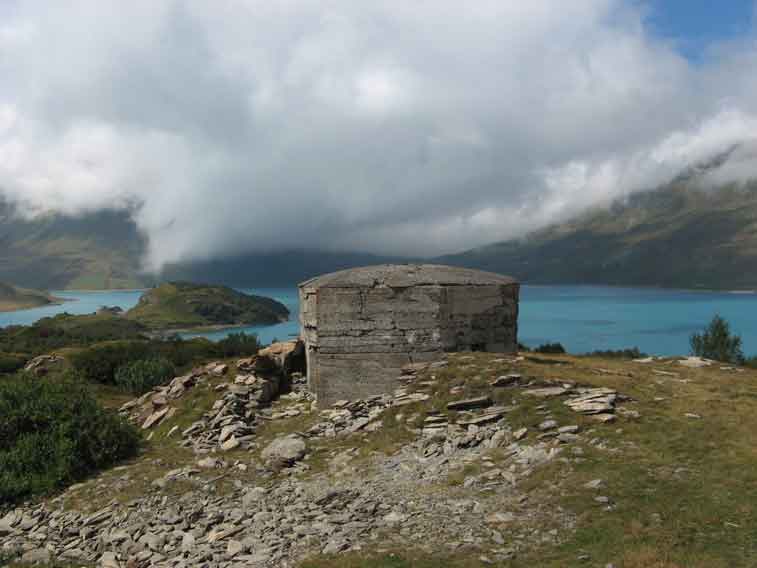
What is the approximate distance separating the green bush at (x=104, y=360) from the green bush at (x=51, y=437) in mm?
20962

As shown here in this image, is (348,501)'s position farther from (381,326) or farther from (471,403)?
(381,326)

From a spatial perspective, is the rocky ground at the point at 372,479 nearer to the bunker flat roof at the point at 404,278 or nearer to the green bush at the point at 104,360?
the bunker flat roof at the point at 404,278

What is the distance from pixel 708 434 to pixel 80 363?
36.4 metres

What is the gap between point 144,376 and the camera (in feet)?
105

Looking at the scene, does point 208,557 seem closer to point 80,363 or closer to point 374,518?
point 374,518

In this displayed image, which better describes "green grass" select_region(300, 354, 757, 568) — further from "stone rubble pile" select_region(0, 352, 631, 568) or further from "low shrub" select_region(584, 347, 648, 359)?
"low shrub" select_region(584, 347, 648, 359)

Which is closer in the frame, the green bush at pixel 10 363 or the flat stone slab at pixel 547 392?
the flat stone slab at pixel 547 392

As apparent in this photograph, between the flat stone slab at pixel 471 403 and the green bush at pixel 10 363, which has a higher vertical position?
the flat stone slab at pixel 471 403

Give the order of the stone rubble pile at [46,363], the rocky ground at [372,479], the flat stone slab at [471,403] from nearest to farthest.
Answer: the rocky ground at [372,479], the flat stone slab at [471,403], the stone rubble pile at [46,363]

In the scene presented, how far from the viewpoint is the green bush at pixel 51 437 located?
13125 millimetres

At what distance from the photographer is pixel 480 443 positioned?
12.4m

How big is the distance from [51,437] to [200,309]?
15607cm

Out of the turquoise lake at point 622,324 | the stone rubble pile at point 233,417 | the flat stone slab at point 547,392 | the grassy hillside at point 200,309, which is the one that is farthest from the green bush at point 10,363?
the grassy hillside at point 200,309

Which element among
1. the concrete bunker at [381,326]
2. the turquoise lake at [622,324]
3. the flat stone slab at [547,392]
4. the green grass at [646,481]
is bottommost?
the turquoise lake at [622,324]
